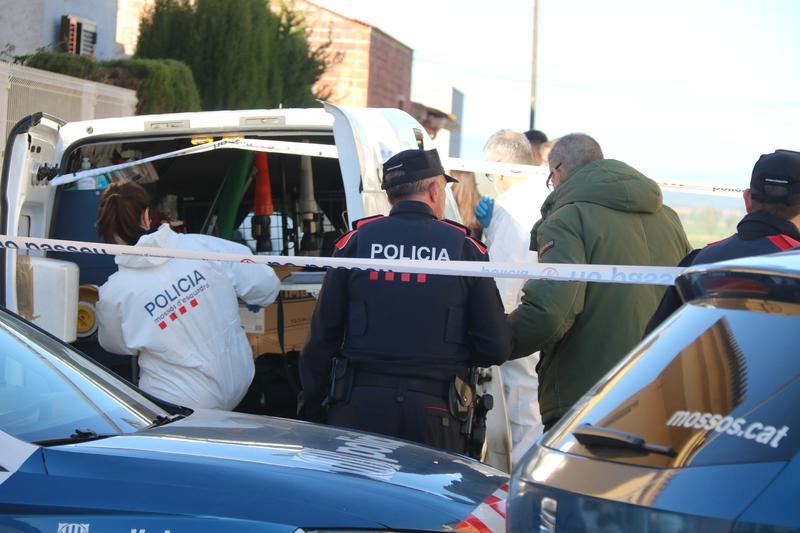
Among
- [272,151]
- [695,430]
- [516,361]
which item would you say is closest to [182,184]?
[272,151]

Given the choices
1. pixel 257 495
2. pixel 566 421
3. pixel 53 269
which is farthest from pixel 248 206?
pixel 566 421

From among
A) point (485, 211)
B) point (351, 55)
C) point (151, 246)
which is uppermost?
point (351, 55)

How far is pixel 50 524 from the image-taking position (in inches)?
118

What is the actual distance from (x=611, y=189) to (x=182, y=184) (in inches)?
139

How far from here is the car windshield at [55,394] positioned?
3.55 m

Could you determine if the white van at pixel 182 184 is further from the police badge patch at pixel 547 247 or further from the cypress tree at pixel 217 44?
the cypress tree at pixel 217 44

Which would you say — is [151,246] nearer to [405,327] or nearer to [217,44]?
[405,327]

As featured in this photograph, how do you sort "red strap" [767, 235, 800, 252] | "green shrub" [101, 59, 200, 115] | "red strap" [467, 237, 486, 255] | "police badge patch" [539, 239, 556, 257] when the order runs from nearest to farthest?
"red strap" [767, 235, 800, 252]
"red strap" [467, 237, 486, 255]
"police badge patch" [539, 239, 556, 257]
"green shrub" [101, 59, 200, 115]

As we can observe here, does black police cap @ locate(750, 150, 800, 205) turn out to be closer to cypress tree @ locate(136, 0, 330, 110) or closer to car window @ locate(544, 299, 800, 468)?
car window @ locate(544, 299, 800, 468)

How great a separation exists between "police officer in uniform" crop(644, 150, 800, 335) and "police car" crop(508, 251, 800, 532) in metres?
1.47

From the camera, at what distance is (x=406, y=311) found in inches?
174

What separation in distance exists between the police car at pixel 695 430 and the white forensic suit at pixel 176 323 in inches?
111

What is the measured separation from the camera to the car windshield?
3.55 meters

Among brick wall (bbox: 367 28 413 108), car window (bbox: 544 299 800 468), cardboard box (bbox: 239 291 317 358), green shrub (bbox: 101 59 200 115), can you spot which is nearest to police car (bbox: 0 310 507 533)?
car window (bbox: 544 299 800 468)
